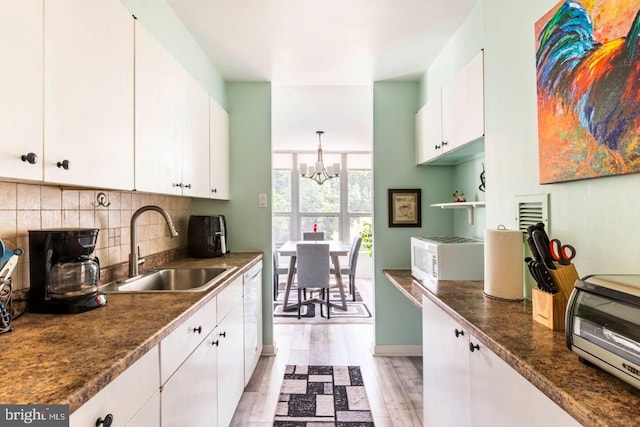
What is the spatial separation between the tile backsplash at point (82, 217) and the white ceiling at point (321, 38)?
1153 millimetres

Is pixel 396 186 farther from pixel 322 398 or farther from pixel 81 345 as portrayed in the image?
pixel 81 345

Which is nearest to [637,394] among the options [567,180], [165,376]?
[567,180]

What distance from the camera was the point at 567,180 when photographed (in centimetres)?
115

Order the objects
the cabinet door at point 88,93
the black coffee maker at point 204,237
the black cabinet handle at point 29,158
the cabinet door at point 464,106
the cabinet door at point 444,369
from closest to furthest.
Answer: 1. the black cabinet handle at point 29,158
2. the cabinet door at point 88,93
3. the cabinet door at point 444,369
4. the cabinet door at point 464,106
5. the black coffee maker at point 204,237

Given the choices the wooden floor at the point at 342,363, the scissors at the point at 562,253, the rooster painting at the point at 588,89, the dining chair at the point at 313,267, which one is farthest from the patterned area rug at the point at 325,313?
the rooster painting at the point at 588,89

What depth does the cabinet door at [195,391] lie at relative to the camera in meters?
1.14

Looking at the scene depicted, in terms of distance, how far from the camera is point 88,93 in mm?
1156

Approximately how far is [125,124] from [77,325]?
2.54 feet

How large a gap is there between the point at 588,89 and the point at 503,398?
0.95 metres

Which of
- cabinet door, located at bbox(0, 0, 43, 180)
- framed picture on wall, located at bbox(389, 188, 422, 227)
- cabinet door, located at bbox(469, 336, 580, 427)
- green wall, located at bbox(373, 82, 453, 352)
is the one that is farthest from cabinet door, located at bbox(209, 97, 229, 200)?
cabinet door, located at bbox(469, 336, 580, 427)

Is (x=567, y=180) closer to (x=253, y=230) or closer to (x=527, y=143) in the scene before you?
(x=527, y=143)

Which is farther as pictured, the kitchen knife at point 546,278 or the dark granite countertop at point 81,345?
the kitchen knife at point 546,278

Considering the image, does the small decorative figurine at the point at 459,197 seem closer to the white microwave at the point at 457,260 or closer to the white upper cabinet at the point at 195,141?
the white microwave at the point at 457,260

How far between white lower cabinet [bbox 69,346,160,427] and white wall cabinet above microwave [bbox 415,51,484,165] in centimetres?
183
